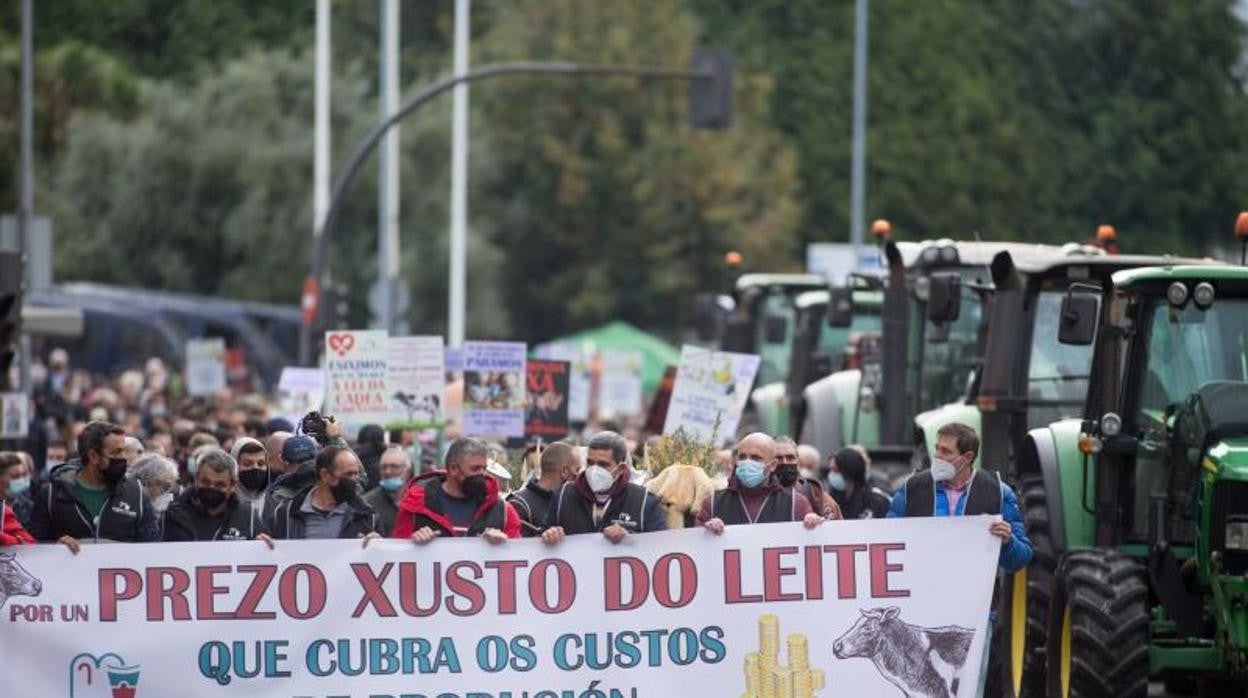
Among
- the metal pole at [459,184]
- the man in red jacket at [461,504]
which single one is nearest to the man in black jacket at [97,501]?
the man in red jacket at [461,504]

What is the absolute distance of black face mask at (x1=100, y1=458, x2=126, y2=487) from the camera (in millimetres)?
13719

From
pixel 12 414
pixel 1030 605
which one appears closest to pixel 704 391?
pixel 12 414

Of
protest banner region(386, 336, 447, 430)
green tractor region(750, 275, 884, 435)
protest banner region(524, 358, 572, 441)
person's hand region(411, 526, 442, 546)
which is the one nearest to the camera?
person's hand region(411, 526, 442, 546)

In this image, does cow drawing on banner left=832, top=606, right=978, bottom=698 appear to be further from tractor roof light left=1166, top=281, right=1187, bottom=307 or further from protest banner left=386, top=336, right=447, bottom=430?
protest banner left=386, top=336, right=447, bottom=430

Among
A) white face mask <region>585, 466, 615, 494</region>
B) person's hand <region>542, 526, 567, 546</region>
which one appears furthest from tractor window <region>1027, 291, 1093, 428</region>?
person's hand <region>542, 526, 567, 546</region>

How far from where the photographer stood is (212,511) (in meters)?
13.7

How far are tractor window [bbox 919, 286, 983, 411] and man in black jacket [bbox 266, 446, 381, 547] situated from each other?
8978 mm

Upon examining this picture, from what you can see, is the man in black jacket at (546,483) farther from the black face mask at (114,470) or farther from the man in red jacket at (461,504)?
the black face mask at (114,470)

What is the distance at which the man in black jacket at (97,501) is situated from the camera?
13719 mm

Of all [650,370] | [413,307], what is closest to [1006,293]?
[650,370]

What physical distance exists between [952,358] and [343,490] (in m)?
9.62

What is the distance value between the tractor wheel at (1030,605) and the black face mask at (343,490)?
12.1 feet

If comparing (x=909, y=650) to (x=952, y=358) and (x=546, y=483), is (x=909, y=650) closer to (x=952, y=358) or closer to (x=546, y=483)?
(x=546, y=483)

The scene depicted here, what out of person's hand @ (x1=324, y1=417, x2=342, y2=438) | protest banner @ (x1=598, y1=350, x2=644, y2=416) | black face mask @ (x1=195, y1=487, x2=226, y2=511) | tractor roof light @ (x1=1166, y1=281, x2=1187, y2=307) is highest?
tractor roof light @ (x1=1166, y1=281, x2=1187, y2=307)
